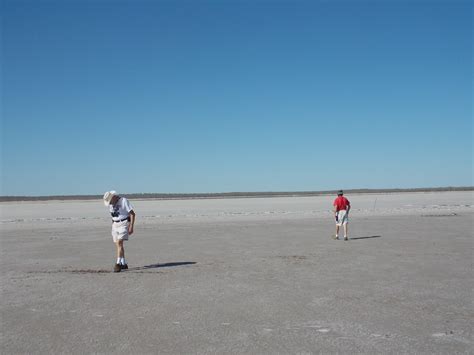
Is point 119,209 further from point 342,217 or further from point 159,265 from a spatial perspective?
point 342,217

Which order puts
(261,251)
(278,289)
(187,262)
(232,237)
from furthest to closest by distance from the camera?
(232,237), (261,251), (187,262), (278,289)

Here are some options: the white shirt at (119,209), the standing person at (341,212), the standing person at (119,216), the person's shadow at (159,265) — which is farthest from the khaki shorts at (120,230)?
the standing person at (341,212)

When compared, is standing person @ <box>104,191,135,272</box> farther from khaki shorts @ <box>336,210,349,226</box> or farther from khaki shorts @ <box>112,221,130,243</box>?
khaki shorts @ <box>336,210,349,226</box>

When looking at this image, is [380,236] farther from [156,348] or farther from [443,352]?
[156,348]

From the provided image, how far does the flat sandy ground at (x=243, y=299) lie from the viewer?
5.80 metres

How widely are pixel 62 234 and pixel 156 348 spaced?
52.8ft

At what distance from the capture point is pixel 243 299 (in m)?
7.92

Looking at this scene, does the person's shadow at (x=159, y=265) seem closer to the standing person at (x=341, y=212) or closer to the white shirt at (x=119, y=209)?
the white shirt at (x=119, y=209)

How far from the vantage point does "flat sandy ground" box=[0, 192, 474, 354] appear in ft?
19.0

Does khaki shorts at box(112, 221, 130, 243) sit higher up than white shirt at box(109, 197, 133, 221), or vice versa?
white shirt at box(109, 197, 133, 221)

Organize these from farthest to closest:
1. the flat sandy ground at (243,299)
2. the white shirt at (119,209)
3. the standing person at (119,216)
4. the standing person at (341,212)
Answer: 1. the standing person at (341,212)
2. the white shirt at (119,209)
3. the standing person at (119,216)
4. the flat sandy ground at (243,299)

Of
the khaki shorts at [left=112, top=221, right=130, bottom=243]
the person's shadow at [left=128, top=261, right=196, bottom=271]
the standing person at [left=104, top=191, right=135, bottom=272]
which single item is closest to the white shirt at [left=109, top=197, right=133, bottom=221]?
the standing person at [left=104, top=191, right=135, bottom=272]

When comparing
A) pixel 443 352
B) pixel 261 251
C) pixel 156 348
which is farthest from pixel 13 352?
pixel 261 251

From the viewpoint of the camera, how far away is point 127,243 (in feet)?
53.6
